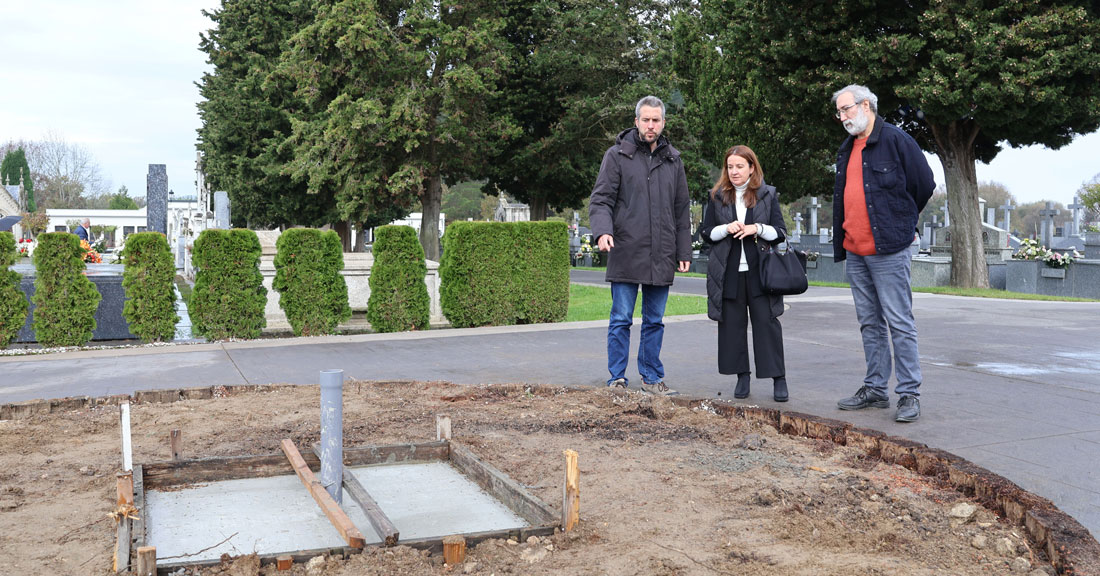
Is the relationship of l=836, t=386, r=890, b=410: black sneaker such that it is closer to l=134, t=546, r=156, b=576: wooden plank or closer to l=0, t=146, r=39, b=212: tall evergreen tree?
l=134, t=546, r=156, b=576: wooden plank

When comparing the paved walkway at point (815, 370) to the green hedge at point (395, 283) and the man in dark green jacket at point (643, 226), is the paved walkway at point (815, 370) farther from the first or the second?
the green hedge at point (395, 283)

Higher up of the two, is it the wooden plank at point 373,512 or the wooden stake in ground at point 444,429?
the wooden stake in ground at point 444,429

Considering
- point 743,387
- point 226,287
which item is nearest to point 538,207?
point 226,287

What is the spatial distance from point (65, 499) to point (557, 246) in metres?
9.05

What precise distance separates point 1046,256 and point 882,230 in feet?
72.6

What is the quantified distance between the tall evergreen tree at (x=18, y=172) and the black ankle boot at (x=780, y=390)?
9130 cm

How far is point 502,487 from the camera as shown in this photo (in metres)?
3.55

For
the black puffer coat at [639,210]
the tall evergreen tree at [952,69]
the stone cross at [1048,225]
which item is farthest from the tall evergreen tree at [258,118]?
the black puffer coat at [639,210]

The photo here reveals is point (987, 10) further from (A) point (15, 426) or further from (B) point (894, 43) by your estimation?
(A) point (15, 426)

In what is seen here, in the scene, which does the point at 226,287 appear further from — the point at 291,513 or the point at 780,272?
the point at 291,513

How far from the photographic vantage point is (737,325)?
5902 millimetres

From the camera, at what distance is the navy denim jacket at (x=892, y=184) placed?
525 centimetres

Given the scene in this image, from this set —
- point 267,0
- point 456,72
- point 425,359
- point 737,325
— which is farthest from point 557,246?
point 267,0

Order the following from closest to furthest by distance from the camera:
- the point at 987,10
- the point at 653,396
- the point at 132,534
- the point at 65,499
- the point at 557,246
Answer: the point at 132,534 → the point at 65,499 → the point at 653,396 → the point at 557,246 → the point at 987,10
